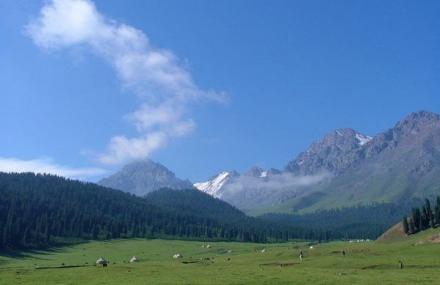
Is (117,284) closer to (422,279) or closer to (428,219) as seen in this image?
(422,279)

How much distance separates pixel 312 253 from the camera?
13875 cm

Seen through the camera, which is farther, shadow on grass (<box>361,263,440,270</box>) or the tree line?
the tree line

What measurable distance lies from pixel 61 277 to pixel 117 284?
16726 mm

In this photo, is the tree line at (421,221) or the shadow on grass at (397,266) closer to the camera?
the shadow on grass at (397,266)

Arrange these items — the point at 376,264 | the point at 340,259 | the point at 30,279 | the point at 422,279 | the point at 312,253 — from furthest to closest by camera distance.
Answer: the point at 312,253
the point at 340,259
the point at 376,264
the point at 30,279
the point at 422,279

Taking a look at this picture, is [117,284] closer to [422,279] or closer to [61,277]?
[61,277]

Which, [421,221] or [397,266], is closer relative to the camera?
[397,266]

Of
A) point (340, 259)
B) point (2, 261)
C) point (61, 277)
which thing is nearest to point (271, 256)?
point (340, 259)

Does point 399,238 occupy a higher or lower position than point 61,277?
higher

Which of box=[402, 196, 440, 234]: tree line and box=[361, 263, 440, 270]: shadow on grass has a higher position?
box=[402, 196, 440, 234]: tree line

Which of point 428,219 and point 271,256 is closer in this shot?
point 271,256

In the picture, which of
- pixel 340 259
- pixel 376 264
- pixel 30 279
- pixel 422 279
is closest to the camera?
pixel 422 279

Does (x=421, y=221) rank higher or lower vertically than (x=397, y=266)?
higher

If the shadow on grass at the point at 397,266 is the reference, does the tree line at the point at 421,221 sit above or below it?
above
